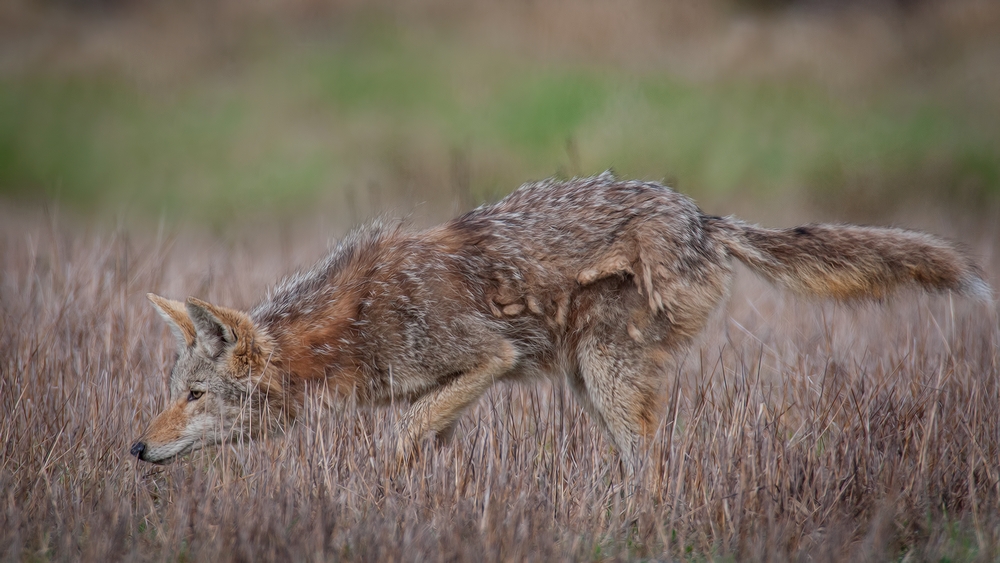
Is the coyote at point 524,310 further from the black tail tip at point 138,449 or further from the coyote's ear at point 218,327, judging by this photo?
the black tail tip at point 138,449

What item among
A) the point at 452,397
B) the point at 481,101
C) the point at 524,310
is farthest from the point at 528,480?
A: the point at 481,101

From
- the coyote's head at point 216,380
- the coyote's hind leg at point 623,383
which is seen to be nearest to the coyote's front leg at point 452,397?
the coyote's hind leg at point 623,383

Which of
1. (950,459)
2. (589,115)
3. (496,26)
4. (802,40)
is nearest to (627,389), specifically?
(950,459)

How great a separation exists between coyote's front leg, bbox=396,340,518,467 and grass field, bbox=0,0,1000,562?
16cm

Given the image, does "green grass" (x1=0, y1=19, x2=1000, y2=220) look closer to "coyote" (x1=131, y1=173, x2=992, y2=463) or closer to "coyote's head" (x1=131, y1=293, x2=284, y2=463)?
"coyote" (x1=131, y1=173, x2=992, y2=463)

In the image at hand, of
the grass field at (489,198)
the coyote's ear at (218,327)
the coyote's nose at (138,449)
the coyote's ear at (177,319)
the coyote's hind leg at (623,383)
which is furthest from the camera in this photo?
the coyote's hind leg at (623,383)

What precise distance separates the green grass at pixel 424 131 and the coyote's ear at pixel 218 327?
33.7 ft

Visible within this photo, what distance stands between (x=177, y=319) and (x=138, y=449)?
2.95ft

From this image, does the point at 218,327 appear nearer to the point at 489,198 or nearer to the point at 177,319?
the point at 177,319

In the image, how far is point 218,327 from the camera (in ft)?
18.0

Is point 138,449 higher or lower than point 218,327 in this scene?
lower

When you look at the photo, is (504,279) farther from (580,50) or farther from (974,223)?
(580,50)

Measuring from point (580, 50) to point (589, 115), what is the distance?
3511 millimetres

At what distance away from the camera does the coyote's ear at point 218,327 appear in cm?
537
